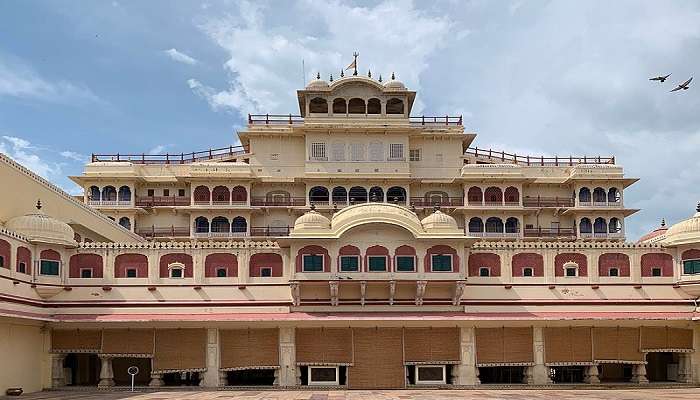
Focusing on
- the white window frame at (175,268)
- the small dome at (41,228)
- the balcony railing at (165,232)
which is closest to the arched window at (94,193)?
the balcony railing at (165,232)

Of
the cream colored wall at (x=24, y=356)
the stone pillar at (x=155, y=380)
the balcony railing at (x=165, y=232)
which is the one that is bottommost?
the stone pillar at (x=155, y=380)

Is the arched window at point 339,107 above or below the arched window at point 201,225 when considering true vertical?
above

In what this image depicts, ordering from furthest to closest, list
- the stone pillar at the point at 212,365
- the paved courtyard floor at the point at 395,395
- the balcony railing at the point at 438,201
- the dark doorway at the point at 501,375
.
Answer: the balcony railing at the point at 438,201 → the dark doorway at the point at 501,375 → the stone pillar at the point at 212,365 → the paved courtyard floor at the point at 395,395

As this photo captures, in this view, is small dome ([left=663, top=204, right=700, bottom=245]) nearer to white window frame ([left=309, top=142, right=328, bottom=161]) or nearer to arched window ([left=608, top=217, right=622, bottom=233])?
arched window ([left=608, top=217, right=622, bottom=233])

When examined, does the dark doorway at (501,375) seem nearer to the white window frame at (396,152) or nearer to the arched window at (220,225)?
the white window frame at (396,152)

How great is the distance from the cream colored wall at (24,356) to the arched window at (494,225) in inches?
1414

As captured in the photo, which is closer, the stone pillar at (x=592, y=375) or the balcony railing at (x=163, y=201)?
the stone pillar at (x=592, y=375)

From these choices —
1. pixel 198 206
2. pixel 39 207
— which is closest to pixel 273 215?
pixel 198 206

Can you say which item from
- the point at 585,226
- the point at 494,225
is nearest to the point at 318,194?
the point at 494,225

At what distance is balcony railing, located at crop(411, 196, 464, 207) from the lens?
64.7m

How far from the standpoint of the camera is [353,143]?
6406 cm

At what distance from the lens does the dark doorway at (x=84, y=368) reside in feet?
151

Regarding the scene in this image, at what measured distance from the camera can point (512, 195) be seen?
6575 cm

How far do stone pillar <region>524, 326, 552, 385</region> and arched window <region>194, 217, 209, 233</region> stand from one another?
29.9 metres
